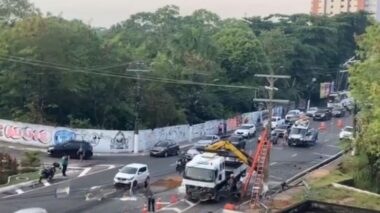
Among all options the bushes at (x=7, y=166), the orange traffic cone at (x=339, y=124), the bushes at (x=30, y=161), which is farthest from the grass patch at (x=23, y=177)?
the orange traffic cone at (x=339, y=124)

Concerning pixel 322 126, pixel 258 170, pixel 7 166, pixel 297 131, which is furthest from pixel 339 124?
pixel 7 166

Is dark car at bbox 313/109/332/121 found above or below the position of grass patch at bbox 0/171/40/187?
above

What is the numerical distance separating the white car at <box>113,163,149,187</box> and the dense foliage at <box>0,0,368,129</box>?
61.6ft

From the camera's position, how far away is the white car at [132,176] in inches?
1490

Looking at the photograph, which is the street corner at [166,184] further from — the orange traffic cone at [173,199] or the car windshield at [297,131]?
the car windshield at [297,131]

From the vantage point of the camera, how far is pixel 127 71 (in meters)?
62.2

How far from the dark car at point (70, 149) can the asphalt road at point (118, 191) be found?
95cm

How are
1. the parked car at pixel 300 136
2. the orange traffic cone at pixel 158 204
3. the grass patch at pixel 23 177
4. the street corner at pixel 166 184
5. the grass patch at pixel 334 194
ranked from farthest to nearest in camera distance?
the parked car at pixel 300 136, the street corner at pixel 166 184, the grass patch at pixel 23 177, the grass patch at pixel 334 194, the orange traffic cone at pixel 158 204

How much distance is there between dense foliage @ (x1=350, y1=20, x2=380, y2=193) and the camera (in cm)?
3903

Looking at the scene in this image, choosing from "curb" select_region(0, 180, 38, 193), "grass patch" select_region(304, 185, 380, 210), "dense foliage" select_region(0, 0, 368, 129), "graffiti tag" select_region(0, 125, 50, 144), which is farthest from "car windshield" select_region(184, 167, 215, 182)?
"dense foliage" select_region(0, 0, 368, 129)

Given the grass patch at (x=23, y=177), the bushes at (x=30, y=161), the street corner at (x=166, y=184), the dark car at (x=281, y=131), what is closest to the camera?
the grass patch at (x=23, y=177)

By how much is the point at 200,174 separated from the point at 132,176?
5.26 metres

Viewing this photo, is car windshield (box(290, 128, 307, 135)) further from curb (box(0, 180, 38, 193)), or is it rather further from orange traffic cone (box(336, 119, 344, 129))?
curb (box(0, 180, 38, 193))

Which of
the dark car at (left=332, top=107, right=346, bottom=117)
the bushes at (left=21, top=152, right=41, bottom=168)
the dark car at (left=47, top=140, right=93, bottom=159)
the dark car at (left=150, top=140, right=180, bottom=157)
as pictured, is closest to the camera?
the bushes at (left=21, top=152, right=41, bottom=168)
